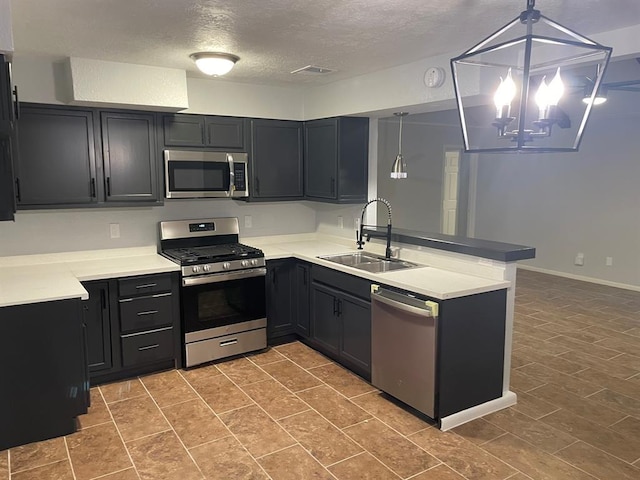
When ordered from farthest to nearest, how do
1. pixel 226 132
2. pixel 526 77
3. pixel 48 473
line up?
pixel 226 132 → pixel 48 473 → pixel 526 77

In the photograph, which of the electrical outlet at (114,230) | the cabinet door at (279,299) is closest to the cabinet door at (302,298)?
the cabinet door at (279,299)

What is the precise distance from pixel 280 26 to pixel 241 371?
257cm

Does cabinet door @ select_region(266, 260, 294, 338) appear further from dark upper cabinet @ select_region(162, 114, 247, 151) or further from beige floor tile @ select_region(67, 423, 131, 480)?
beige floor tile @ select_region(67, 423, 131, 480)

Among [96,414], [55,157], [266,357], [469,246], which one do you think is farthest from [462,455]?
[55,157]

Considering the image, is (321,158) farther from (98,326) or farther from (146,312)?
(98,326)

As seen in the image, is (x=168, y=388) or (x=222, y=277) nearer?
(x=168, y=388)

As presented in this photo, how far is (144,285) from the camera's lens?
3703mm

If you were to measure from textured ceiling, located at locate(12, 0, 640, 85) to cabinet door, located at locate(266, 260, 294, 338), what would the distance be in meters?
1.77

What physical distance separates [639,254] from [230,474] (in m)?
6.24

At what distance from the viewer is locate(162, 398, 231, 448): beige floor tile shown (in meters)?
2.93

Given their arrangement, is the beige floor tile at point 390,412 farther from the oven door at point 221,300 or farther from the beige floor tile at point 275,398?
the oven door at point 221,300

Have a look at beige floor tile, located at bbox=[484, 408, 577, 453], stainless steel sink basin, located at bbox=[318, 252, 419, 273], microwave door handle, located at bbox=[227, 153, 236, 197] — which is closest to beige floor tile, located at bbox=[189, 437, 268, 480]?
beige floor tile, located at bbox=[484, 408, 577, 453]

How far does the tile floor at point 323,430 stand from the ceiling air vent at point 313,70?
7.81 ft

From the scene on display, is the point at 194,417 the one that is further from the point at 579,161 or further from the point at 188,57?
the point at 579,161
